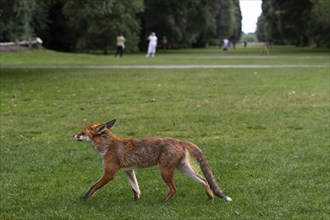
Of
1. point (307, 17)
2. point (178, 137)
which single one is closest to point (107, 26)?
point (307, 17)

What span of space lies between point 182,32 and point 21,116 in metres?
60.7

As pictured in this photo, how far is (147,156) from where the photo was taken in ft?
20.6

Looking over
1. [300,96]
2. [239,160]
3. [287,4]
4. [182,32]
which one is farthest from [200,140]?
[182,32]

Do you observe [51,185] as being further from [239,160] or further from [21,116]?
[21,116]

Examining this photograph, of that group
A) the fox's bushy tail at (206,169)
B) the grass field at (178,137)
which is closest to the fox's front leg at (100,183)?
the grass field at (178,137)

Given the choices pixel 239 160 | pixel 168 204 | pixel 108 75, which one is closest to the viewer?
pixel 168 204

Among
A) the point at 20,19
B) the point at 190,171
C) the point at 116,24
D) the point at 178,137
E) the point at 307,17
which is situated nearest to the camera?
the point at 190,171

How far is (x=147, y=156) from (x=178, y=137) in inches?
163

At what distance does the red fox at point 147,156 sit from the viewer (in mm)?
6199

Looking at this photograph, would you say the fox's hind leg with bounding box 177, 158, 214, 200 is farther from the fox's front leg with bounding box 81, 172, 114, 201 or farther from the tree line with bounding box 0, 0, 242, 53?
the tree line with bounding box 0, 0, 242, 53

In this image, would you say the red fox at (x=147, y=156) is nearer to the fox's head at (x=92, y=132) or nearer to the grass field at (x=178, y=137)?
the fox's head at (x=92, y=132)

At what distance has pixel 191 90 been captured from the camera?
18.2 metres

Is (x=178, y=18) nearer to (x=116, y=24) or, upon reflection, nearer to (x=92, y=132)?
(x=116, y=24)

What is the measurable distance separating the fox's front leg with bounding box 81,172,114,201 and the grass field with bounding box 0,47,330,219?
0.11 m
